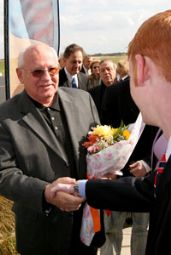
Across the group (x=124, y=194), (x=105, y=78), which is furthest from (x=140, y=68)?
(x=105, y=78)

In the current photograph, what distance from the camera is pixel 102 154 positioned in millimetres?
2854

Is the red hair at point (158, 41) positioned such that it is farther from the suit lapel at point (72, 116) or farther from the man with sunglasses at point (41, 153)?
the suit lapel at point (72, 116)

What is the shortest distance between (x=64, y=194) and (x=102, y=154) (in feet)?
1.48

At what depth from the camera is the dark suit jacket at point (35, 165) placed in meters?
2.70

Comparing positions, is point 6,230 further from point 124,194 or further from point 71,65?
point 71,65

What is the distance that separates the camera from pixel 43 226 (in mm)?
2916

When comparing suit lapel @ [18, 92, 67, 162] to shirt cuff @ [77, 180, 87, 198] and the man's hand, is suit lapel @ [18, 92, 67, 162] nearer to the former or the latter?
shirt cuff @ [77, 180, 87, 198]

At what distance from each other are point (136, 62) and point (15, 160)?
145 centimetres

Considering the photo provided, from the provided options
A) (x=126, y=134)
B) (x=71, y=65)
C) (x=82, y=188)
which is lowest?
(x=82, y=188)

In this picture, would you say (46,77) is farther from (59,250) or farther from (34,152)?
(59,250)

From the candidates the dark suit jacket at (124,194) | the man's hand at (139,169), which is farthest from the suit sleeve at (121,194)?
the man's hand at (139,169)

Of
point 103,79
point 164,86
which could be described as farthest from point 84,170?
point 103,79

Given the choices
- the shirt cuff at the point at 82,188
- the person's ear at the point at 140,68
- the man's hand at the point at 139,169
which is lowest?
the man's hand at the point at 139,169

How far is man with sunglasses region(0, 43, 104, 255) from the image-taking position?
2707 mm
